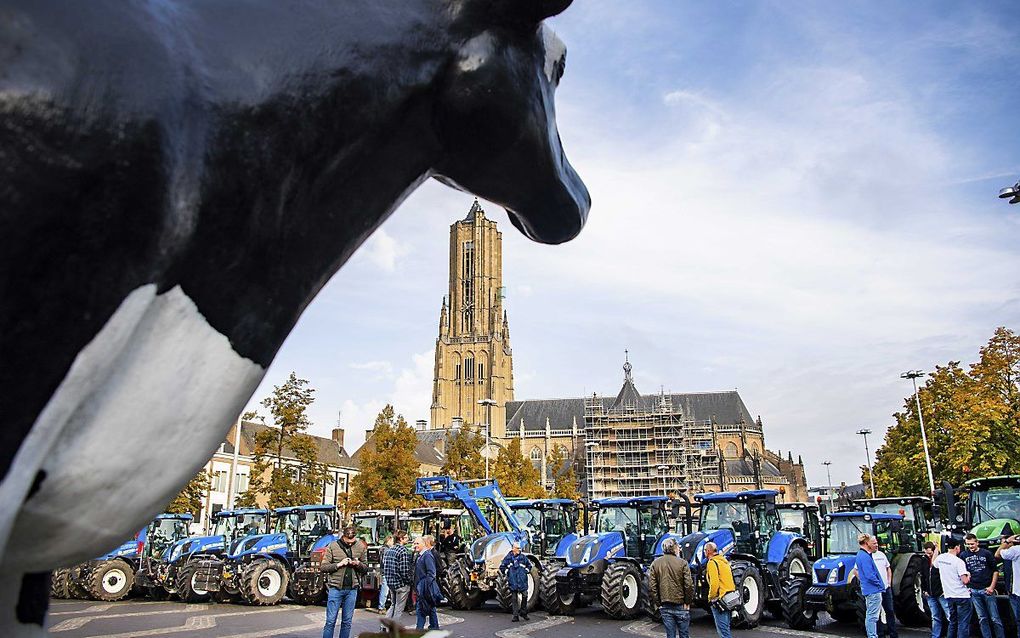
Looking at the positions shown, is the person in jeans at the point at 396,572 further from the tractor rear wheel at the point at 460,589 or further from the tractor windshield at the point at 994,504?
the tractor windshield at the point at 994,504

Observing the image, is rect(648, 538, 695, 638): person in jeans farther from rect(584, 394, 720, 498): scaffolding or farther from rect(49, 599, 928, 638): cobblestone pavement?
rect(584, 394, 720, 498): scaffolding

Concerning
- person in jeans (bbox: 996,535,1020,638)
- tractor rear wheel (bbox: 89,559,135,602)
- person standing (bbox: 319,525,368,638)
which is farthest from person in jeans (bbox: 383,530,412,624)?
person in jeans (bbox: 996,535,1020,638)

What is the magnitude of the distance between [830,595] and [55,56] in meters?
15.1

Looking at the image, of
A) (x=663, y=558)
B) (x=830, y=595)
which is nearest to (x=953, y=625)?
(x=830, y=595)

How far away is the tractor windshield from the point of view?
45.7ft

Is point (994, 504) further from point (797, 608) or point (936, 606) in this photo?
point (797, 608)

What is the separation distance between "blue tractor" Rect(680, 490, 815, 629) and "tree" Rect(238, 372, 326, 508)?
18455 millimetres

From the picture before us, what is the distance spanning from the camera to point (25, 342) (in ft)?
2.77

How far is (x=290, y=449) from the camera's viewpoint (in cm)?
3052

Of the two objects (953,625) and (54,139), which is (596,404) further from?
(54,139)

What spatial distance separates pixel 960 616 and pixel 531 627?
23.6 ft

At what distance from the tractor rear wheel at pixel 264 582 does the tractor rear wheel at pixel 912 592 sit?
13.6 metres

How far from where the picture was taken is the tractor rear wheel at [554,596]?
15836 mm

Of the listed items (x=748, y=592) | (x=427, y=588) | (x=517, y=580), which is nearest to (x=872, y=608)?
(x=748, y=592)
